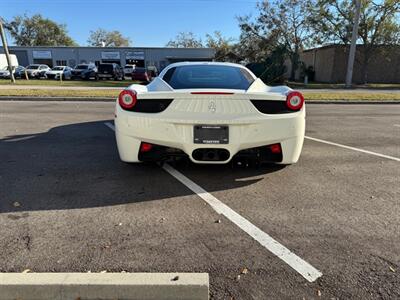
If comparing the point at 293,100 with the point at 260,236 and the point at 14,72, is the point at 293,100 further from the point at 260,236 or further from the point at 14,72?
the point at 14,72

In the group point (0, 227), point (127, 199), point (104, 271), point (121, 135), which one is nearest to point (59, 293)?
point (104, 271)

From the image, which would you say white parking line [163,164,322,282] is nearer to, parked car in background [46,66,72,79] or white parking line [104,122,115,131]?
white parking line [104,122,115,131]

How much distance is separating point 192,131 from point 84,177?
5.25ft

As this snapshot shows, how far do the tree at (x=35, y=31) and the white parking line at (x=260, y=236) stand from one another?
3310 inches

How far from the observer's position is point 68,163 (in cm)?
474

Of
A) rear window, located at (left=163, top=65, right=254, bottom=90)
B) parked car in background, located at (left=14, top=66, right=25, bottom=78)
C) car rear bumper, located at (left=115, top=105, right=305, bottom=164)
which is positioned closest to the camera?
car rear bumper, located at (left=115, top=105, right=305, bottom=164)

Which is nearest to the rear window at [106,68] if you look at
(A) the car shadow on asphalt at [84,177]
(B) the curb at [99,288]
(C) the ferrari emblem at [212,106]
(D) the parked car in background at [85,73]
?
(D) the parked car in background at [85,73]

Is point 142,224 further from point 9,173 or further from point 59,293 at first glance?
point 9,173

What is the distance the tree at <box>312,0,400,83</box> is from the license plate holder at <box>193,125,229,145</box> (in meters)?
34.8

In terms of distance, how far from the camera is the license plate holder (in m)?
3.52

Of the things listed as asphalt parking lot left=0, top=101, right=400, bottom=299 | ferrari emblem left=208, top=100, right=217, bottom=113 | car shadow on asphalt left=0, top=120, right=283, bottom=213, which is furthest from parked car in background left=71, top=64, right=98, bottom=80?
ferrari emblem left=208, top=100, right=217, bottom=113

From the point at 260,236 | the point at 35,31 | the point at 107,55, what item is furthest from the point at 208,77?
the point at 35,31

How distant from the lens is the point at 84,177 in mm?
4125

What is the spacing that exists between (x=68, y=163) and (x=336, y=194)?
11.9 ft
